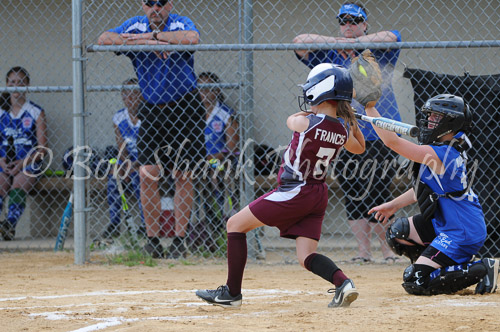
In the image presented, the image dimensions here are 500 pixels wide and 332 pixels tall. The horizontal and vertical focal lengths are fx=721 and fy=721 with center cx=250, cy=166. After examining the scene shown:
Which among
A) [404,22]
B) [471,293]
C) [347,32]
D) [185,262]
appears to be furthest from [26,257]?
[404,22]

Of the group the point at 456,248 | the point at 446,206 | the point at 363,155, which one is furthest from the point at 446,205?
the point at 363,155

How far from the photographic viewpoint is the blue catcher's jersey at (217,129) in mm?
7605

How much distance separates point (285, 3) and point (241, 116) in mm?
2606

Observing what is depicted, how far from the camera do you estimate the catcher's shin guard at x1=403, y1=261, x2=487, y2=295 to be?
4.34m

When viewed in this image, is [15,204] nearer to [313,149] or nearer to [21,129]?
[21,129]

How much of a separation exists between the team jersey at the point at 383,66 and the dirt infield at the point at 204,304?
1.27m

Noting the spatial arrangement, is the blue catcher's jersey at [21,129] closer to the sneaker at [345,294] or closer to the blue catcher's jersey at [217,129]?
the blue catcher's jersey at [217,129]

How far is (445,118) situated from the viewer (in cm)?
444

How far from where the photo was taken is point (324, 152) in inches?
160

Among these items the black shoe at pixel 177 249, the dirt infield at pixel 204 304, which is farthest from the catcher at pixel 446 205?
the black shoe at pixel 177 249

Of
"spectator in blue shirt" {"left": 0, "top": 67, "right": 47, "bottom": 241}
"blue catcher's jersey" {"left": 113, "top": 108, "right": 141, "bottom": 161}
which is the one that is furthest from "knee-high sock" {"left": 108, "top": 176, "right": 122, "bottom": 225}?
"spectator in blue shirt" {"left": 0, "top": 67, "right": 47, "bottom": 241}

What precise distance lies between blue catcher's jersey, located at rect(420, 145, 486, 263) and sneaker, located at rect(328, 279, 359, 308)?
829mm

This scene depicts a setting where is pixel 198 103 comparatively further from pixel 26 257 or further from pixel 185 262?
pixel 26 257

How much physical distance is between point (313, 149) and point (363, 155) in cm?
226
